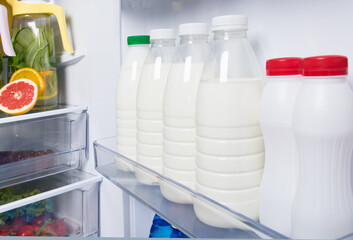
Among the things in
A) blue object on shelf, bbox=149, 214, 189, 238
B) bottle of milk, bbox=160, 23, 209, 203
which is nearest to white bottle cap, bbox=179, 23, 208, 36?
bottle of milk, bbox=160, 23, 209, 203

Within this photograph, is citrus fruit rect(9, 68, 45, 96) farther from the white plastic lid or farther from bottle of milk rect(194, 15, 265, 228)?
bottle of milk rect(194, 15, 265, 228)

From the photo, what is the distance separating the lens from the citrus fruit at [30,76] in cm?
116

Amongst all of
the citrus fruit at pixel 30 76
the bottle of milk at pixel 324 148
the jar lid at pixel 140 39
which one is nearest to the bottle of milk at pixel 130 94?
the jar lid at pixel 140 39

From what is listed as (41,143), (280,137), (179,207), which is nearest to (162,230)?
(179,207)

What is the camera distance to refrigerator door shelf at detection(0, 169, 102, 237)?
117cm

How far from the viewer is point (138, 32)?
1.08 m

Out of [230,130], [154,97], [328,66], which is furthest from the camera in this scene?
[154,97]

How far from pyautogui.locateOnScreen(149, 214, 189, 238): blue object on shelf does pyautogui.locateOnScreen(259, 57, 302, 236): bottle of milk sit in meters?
0.51

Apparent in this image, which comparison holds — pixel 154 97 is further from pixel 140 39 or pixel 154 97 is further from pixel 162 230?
pixel 162 230

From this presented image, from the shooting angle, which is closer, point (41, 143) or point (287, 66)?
point (287, 66)

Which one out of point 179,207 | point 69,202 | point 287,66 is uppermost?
point 287,66

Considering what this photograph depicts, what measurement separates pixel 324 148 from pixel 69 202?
104cm

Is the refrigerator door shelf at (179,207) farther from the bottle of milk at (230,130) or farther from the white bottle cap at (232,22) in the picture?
the white bottle cap at (232,22)

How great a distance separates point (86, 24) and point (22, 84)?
0.28 m
